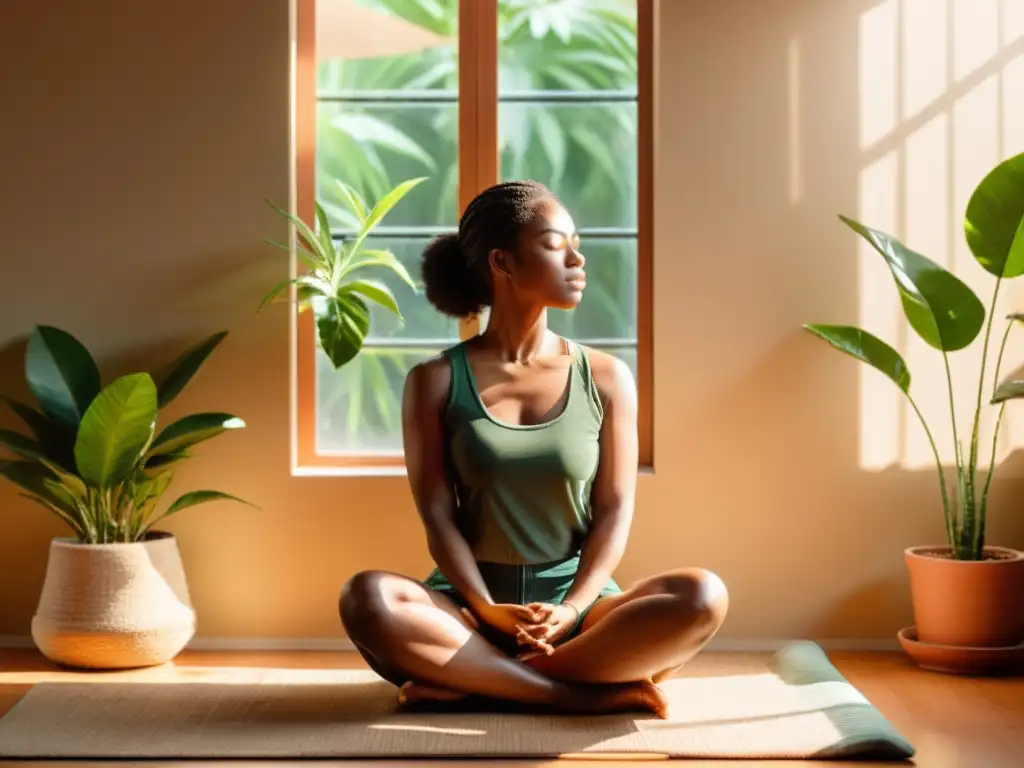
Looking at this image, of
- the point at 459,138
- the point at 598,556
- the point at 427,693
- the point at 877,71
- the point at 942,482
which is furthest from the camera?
the point at 459,138

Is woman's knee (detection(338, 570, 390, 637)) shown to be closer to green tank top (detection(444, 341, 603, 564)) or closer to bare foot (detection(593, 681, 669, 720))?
green tank top (detection(444, 341, 603, 564))

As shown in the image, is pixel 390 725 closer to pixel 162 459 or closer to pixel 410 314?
pixel 162 459

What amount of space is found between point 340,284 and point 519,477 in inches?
37.3

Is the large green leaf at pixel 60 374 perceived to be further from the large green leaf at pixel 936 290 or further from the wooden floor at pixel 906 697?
the large green leaf at pixel 936 290

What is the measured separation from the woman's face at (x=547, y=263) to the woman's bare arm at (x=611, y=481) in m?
0.22

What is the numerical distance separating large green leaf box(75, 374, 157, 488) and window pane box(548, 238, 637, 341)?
3.93 ft

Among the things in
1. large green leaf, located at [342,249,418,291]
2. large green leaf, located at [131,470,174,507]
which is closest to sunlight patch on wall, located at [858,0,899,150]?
large green leaf, located at [342,249,418,291]

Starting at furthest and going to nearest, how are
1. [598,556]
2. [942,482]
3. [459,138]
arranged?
[459,138] → [942,482] → [598,556]

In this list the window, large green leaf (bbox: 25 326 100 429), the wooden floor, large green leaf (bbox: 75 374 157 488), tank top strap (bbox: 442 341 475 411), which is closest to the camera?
the wooden floor

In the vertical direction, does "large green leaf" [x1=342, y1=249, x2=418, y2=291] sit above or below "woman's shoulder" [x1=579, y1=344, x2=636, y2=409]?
above

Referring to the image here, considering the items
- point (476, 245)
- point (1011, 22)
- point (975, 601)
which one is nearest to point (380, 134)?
point (476, 245)

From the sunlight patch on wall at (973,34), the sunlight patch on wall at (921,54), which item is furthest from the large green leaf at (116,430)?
the sunlight patch on wall at (973,34)

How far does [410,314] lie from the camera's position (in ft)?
12.5

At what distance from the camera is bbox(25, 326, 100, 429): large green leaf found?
10.9 feet
